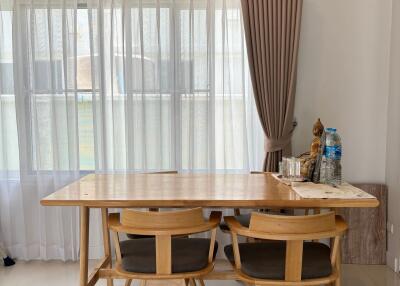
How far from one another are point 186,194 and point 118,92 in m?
1.58

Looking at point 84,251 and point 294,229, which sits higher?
point 294,229

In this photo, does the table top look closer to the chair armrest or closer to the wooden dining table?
the wooden dining table

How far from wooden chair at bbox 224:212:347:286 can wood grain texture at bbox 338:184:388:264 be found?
4.32 feet

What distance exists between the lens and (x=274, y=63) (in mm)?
3074

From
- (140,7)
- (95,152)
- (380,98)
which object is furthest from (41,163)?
(380,98)

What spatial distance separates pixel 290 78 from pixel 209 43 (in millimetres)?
718

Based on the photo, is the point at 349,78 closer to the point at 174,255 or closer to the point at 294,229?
the point at 294,229

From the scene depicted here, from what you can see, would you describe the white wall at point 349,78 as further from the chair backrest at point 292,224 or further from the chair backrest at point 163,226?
the chair backrest at point 163,226

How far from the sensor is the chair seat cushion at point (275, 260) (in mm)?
1782

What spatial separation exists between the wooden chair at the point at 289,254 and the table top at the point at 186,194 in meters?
0.11

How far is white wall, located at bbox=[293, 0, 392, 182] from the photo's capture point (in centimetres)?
316

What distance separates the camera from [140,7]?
3135 millimetres

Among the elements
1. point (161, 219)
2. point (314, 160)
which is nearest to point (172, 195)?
point (161, 219)

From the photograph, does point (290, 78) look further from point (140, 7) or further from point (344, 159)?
point (140, 7)
